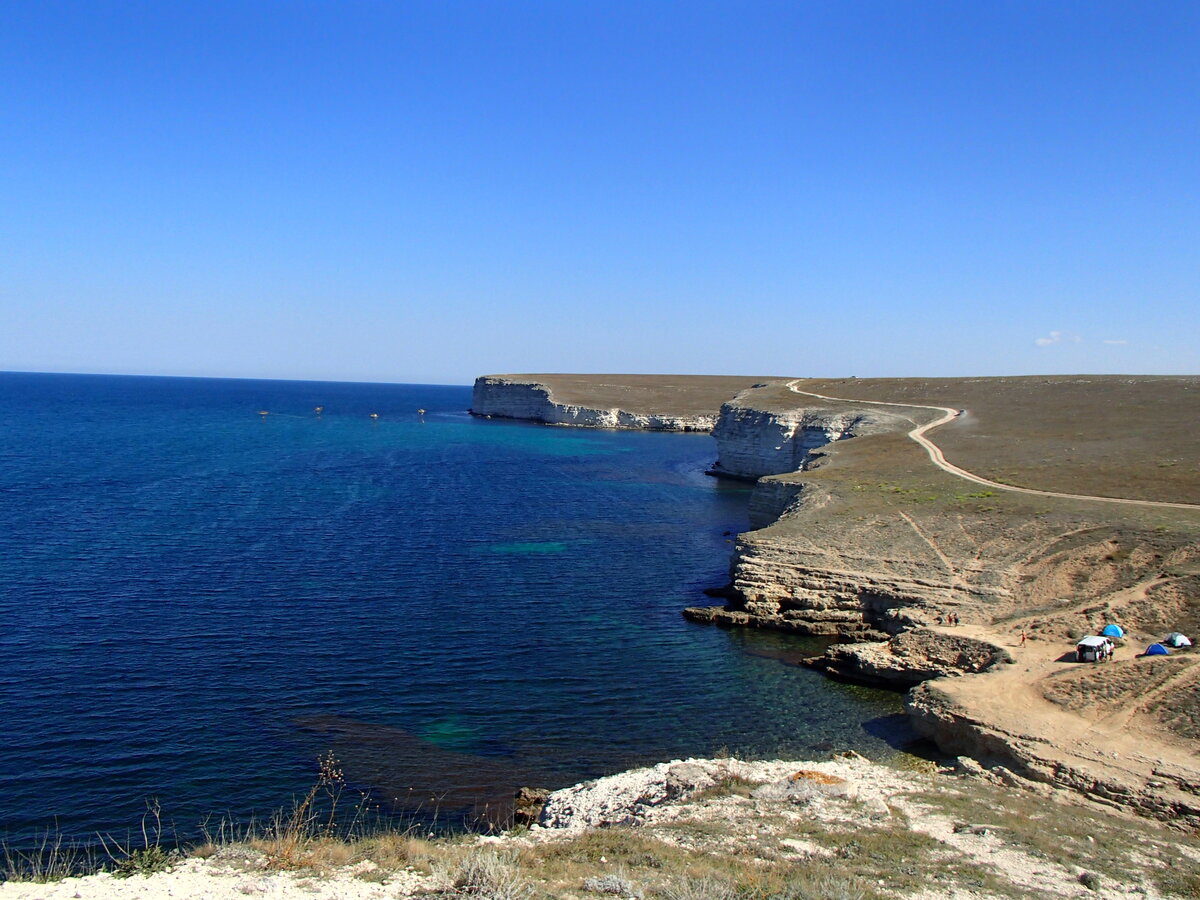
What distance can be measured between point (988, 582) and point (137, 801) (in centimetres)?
3000

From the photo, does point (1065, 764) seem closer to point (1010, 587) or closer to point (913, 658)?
point (913, 658)

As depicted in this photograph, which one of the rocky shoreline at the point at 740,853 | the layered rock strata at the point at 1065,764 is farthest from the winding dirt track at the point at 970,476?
the rocky shoreline at the point at 740,853

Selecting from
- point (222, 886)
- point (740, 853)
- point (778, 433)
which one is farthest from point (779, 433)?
point (222, 886)

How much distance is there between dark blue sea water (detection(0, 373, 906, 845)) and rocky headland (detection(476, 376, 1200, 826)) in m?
2.81

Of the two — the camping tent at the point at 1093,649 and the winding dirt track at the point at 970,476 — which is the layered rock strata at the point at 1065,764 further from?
the winding dirt track at the point at 970,476

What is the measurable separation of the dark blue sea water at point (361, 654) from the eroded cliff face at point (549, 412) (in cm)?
7452

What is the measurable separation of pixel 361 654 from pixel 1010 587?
25163 mm

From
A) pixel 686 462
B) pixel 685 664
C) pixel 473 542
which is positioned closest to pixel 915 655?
pixel 685 664

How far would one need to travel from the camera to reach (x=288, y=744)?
24125 millimetres

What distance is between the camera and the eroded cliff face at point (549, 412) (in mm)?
140250

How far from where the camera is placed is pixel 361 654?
102 feet

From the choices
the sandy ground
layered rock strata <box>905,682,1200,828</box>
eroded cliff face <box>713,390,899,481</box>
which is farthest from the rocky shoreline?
eroded cliff face <box>713,390,899,481</box>

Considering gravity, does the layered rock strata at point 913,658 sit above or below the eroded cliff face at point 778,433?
below

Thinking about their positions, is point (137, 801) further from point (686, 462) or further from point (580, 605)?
point (686, 462)
